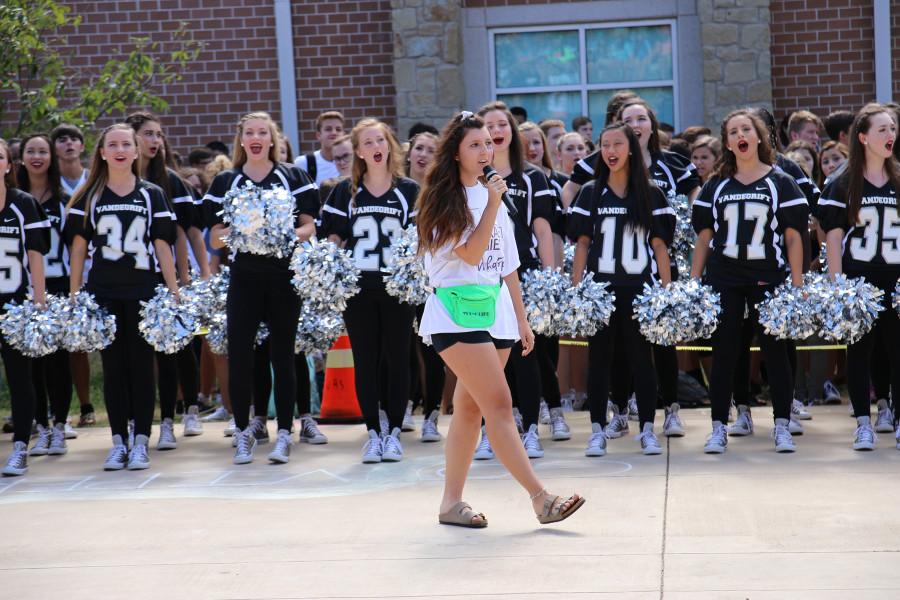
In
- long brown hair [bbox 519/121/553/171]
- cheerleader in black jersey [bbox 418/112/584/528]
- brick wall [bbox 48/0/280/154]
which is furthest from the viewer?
brick wall [bbox 48/0/280/154]

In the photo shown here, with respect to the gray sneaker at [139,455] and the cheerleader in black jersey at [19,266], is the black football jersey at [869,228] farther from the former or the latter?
the cheerleader in black jersey at [19,266]

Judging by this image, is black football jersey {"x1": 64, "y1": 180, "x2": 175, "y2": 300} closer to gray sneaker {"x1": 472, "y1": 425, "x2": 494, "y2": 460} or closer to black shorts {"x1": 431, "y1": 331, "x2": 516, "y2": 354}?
gray sneaker {"x1": 472, "y1": 425, "x2": 494, "y2": 460}

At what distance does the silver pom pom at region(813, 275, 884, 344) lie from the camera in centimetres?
739

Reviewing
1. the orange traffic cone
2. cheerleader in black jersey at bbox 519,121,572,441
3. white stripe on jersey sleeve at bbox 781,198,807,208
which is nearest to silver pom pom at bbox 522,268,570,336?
cheerleader in black jersey at bbox 519,121,572,441

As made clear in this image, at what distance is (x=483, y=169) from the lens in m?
5.84

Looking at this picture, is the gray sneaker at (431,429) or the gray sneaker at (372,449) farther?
the gray sneaker at (431,429)

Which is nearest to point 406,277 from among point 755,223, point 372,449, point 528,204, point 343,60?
point 528,204

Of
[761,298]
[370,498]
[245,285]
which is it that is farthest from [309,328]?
Result: [761,298]

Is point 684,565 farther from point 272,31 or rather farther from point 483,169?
point 272,31

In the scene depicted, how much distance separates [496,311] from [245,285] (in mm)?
2533

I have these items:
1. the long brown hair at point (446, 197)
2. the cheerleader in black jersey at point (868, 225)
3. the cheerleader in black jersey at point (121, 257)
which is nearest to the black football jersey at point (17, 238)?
the cheerleader in black jersey at point (121, 257)

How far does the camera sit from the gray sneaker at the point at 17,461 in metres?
7.68

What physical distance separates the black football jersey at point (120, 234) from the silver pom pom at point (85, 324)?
144 millimetres

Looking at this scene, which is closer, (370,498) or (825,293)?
(370,498)
